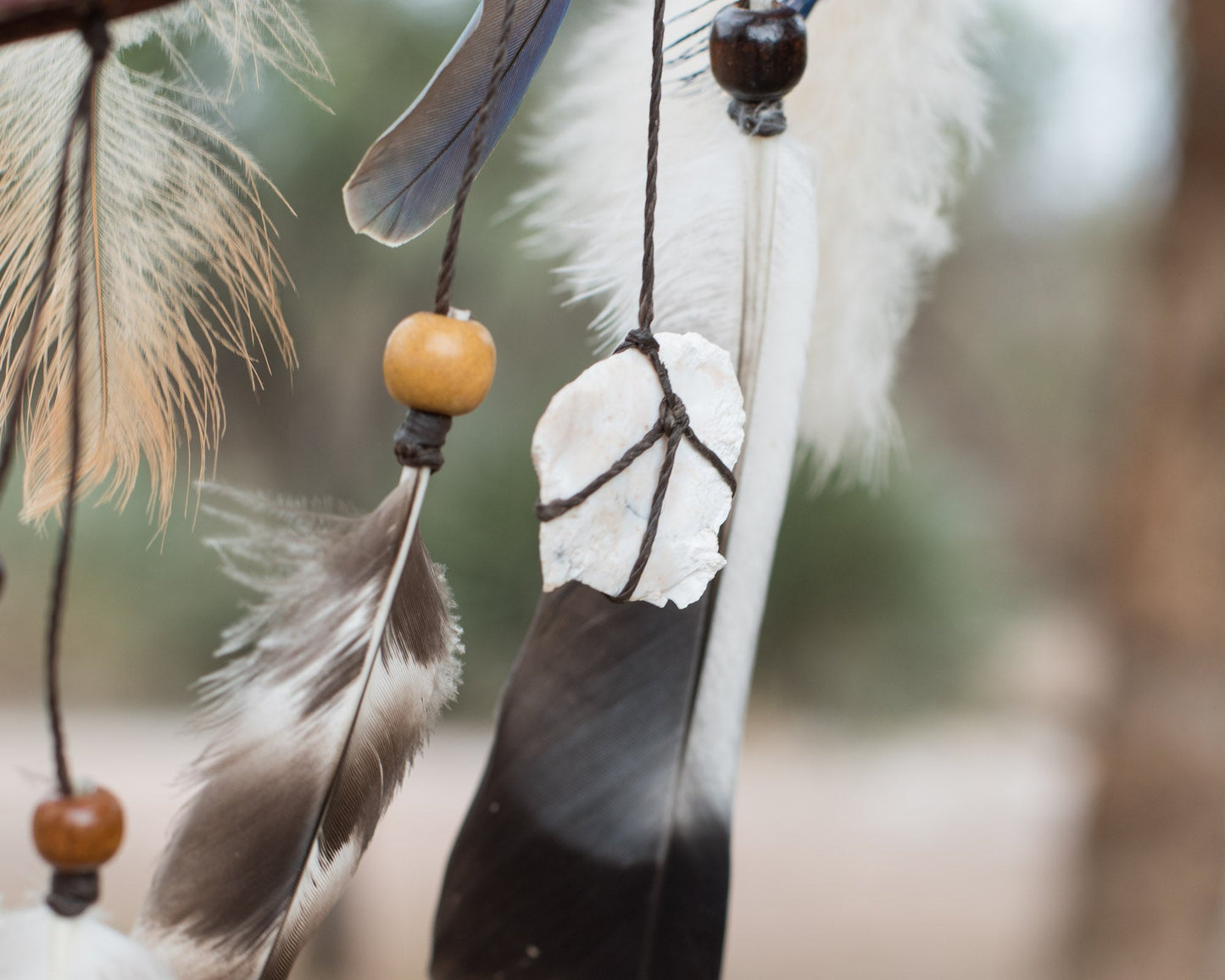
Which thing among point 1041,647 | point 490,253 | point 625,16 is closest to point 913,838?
point 1041,647

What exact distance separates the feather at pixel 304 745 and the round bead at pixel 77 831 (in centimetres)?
5

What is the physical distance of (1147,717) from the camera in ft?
4.15

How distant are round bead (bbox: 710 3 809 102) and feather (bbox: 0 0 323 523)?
17 centimetres

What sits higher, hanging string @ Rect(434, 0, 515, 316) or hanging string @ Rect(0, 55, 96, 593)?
hanging string @ Rect(434, 0, 515, 316)

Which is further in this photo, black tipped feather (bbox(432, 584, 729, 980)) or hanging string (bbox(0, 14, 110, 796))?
black tipped feather (bbox(432, 584, 729, 980))

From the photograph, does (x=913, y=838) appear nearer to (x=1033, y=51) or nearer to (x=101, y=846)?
(x=1033, y=51)

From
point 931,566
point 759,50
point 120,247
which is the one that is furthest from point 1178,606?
point 931,566

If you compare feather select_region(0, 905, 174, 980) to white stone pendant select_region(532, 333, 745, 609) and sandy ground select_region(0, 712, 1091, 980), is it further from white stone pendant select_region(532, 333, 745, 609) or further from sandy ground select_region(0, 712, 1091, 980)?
sandy ground select_region(0, 712, 1091, 980)

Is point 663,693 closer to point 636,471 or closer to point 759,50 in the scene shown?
point 636,471

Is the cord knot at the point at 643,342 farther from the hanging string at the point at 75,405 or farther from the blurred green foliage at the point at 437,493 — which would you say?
the blurred green foliage at the point at 437,493

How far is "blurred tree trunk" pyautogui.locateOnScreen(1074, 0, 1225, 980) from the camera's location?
3.79 feet

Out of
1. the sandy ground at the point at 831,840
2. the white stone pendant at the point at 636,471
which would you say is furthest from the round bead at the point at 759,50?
the sandy ground at the point at 831,840

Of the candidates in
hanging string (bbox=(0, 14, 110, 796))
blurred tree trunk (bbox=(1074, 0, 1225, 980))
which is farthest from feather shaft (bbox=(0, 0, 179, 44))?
blurred tree trunk (bbox=(1074, 0, 1225, 980))

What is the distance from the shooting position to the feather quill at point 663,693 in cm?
34
